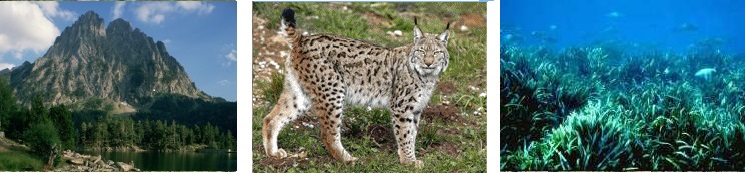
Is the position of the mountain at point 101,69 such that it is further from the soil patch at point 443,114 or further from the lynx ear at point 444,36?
the lynx ear at point 444,36

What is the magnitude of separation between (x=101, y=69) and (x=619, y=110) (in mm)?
4878

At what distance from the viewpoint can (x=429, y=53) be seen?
30.0ft

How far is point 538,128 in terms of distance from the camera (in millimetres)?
9273

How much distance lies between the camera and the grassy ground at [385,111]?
30.2 feet

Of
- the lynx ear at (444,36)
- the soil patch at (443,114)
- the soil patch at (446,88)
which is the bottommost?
the soil patch at (443,114)

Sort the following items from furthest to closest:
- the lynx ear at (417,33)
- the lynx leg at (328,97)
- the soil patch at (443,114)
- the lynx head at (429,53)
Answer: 1. the soil patch at (443,114)
2. the lynx ear at (417,33)
3. the lynx head at (429,53)
4. the lynx leg at (328,97)

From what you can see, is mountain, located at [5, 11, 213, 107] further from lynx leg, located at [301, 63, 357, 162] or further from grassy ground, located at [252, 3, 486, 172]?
lynx leg, located at [301, 63, 357, 162]

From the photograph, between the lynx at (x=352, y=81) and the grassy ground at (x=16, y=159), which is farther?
the grassy ground at (x=16, y=159)

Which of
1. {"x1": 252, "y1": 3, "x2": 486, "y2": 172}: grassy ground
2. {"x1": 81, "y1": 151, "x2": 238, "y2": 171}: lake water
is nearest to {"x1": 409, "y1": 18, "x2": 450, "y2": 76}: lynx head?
{"x1": 252, "y1": 3, "x2": 486, "y2": 172}: grassy ground

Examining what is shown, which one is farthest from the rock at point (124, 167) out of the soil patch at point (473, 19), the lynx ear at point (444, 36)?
the soil patch at point (473, 19)

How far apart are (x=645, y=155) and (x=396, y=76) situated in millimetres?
2411

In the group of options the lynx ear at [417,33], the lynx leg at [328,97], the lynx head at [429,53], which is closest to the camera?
the lynx leg at [328,97]

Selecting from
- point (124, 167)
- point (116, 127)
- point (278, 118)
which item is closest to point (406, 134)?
point (278, 118)

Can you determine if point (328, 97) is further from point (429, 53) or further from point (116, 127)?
point (116, 127)
